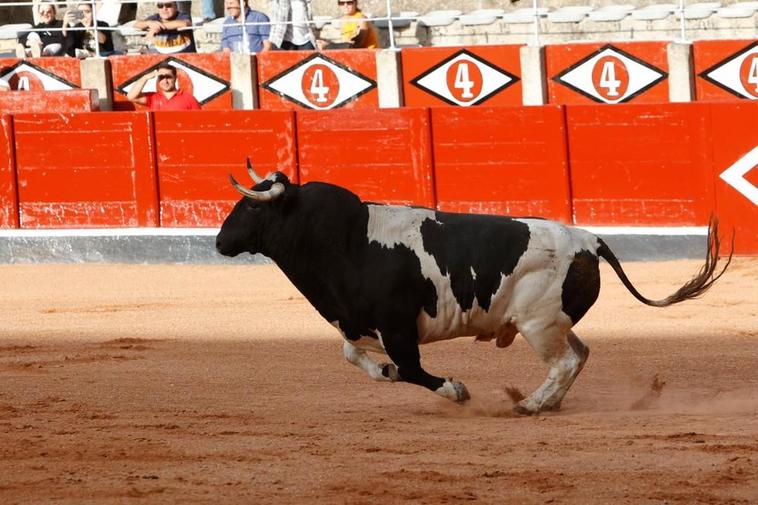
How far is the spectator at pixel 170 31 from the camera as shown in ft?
53.3

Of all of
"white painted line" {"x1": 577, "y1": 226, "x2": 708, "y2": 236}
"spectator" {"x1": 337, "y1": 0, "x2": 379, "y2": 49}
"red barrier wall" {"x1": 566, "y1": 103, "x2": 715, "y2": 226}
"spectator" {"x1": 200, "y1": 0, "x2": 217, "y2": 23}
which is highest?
"spectator" {"x1": 200, "y1": 0, "x2": 217, "y2": 23}

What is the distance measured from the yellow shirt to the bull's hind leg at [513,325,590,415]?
9262 millimetres

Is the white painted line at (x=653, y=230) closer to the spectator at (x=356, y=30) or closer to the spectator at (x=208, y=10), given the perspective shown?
the spectator at (x=356, y=30)

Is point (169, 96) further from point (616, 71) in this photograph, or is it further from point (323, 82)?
point (616, 71)

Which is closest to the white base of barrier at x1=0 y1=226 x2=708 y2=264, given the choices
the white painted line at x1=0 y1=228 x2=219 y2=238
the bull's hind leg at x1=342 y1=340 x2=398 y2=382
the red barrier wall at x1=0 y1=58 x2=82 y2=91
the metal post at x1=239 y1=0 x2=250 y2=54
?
the white painted line at x1=0 y1=228 x2=219 y2=238

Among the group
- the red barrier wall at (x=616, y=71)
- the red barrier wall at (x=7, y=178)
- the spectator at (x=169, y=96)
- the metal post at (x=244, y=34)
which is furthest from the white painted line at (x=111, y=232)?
the red barrier wall at (x=616, y=71)

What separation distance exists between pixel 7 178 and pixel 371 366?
811cm

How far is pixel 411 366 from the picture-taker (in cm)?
717

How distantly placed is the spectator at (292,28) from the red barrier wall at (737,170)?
4830 millimetres

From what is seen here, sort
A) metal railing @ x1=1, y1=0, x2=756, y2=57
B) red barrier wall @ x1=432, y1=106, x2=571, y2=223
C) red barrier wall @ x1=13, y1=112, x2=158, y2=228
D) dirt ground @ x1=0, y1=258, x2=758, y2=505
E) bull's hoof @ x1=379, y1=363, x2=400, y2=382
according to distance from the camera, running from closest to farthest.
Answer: dirt ground @ x1=0, y1=258, x2=758, y2=505 → bull's hoof @ x1=379, y1=363, x2=400, y2=382 → red barrier wall @ x1=432, y1=106, x2=571, y2=223 → red barrier wall @ x1=13, y1=112, x2=158, y2=228 → metal railing @ x1=1, y1=0, x2=756, y2=57

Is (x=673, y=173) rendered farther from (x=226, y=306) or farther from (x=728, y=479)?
(x=728, y=479)

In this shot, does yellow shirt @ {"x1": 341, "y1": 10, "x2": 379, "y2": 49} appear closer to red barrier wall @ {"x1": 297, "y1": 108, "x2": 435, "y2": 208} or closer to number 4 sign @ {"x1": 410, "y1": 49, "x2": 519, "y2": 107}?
number 4 sign @ {"x1": 410, "y1": 49, "x2": 519, "y2": 107}

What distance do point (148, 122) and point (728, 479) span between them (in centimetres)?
938

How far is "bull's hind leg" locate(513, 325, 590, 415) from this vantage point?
285 inches
